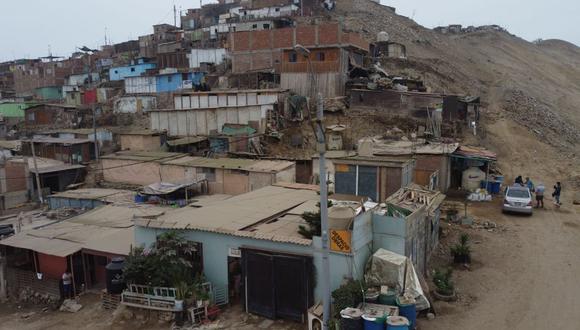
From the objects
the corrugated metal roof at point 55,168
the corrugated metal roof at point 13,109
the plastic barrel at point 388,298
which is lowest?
the plastic barrel at point 388,298

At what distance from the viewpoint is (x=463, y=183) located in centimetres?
2536

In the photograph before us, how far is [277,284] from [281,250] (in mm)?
876

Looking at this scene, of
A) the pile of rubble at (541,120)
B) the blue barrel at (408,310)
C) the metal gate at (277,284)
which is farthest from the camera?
the pile of rubble at (541,120)

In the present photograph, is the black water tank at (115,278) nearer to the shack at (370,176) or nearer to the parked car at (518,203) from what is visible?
the shack at (370,176)

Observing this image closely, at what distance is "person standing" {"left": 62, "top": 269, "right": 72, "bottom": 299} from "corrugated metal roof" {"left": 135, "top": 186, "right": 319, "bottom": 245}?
3669mm

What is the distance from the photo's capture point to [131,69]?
5722 centimetres

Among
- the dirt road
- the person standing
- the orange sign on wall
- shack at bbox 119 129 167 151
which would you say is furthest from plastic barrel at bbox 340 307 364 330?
shack at bbox 119 129 167 151

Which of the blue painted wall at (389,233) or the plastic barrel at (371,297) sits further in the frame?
the blue painted wall at (389,233)

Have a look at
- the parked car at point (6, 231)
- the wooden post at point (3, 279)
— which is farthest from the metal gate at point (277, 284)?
the parked car at point (6, 231)

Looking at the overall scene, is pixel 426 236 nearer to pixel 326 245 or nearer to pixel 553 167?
pixel 326 245

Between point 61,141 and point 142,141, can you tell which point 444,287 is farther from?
point 61,141

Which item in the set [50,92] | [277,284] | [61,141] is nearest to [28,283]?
[277,284]

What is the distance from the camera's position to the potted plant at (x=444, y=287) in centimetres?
1277

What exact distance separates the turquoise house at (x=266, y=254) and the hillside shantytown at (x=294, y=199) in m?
0.06
